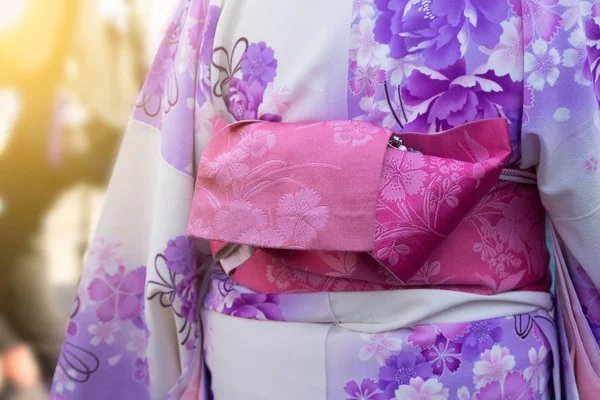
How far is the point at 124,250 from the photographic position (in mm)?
999

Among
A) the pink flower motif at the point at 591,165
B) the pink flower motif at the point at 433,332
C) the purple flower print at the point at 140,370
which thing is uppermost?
the pink flower motif at the point at 591,165

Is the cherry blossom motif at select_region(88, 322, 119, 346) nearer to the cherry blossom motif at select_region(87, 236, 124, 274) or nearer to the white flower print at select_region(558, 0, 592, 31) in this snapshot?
the cherry blossom motif at select_region(87, 236, 124, 274)

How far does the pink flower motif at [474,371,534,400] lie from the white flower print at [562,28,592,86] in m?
0.39

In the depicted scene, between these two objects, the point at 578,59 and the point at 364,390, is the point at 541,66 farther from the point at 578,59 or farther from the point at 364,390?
the point at 364,390

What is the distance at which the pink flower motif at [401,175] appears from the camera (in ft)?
2.30

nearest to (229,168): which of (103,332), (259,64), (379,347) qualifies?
(259,64)

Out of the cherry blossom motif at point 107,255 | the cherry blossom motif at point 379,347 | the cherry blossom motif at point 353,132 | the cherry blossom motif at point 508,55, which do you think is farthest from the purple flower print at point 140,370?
the cherry blossom motif at point 508,55

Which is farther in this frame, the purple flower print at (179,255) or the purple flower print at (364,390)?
the purple flower print at (179,255)

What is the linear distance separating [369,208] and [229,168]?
0.68 ft

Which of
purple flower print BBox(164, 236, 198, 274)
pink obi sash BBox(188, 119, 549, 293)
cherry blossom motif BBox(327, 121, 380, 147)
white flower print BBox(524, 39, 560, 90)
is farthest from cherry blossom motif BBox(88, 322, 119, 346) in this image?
white flower print BBox(524, 39, 560, 90)

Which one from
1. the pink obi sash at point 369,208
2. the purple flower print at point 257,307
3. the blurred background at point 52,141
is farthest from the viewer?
the blurred background at point 52,141

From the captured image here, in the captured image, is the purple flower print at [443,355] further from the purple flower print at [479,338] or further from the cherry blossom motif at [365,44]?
the cherry blossom motif at [365,44]

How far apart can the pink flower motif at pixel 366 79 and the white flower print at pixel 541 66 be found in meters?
0.18

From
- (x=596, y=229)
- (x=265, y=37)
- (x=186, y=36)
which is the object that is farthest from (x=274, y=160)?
(x=596, y=229)
